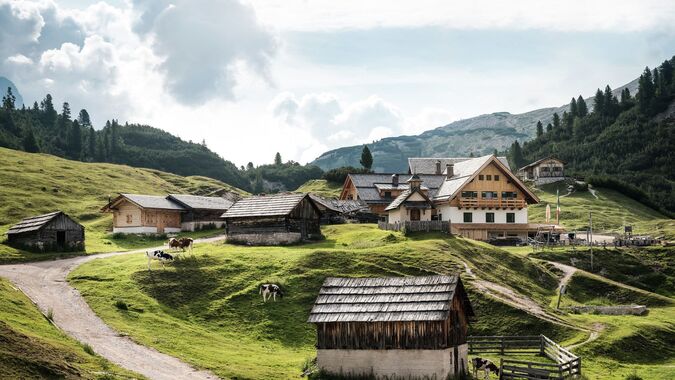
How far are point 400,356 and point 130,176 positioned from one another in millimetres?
134198

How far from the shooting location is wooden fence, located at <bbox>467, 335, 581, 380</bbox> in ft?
129

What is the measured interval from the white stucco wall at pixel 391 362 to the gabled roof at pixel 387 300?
1882 mm

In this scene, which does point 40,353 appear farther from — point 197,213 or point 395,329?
point 197,213

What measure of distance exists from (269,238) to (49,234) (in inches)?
841

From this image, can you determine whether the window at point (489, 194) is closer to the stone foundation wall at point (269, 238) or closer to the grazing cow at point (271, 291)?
the stone foundation wall at point (269, 238)

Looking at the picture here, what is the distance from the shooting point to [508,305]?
5450 centimetres

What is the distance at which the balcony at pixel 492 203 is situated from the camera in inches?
3656

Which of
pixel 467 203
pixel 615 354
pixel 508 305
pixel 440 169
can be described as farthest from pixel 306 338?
pixel 440 169

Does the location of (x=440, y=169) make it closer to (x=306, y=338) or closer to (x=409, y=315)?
(x=306, y=338)

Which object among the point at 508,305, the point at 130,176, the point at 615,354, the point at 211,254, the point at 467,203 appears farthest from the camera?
the point at 130,176

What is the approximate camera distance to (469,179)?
92688mm

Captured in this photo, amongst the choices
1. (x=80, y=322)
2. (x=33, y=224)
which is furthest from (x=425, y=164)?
(x=80, y=322)

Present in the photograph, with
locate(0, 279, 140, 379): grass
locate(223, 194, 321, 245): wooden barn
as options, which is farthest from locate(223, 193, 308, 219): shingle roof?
locate(0, 279, 140, 379): grass

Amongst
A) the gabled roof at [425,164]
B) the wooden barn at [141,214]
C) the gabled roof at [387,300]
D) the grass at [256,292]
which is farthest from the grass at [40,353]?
the gabled roof at [425,164]
